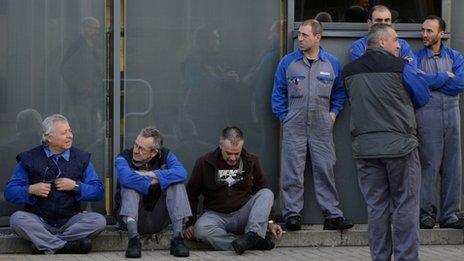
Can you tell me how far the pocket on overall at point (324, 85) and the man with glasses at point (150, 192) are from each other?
4.62 feet

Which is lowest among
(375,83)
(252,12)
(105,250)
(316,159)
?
(105,250)

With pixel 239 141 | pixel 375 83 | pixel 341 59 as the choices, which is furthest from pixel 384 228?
pixel 341 59

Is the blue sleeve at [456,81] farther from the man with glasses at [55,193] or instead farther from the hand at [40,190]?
the hand at [40,190]

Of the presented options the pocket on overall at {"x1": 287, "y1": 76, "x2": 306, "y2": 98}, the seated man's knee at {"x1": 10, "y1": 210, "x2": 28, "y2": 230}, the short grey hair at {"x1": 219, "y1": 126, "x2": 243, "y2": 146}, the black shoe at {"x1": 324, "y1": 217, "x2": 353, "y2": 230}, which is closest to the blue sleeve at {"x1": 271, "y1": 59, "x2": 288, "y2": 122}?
the pocket on overall at {"x1": 287, "y1": 76, "x2": 306, "y2": 98}

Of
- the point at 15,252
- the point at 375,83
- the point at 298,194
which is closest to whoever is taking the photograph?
the point at 375,83

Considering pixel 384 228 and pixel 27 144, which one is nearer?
pixel 384 228

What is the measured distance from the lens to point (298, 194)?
32.3ft

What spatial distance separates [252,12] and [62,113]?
6.54 ft

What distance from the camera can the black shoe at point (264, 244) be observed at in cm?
934

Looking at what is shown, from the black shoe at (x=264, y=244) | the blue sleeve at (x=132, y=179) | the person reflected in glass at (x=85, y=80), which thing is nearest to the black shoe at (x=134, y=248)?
the blue sleeve at (x=132, y=179)

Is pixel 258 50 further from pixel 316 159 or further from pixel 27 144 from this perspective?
pixel 27 144

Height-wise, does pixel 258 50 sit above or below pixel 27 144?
above

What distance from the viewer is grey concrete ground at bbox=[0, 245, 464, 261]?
29.8ft

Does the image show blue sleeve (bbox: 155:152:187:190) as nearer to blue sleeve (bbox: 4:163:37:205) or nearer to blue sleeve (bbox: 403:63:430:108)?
blue sleeve (bbox: 4:163:37:205)
